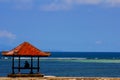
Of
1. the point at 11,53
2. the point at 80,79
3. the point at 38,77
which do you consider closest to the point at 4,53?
the point at 11,53

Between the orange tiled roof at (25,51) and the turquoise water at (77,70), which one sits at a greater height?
the orange tiled roof at (25,51)

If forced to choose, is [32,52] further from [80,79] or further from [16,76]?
[80,79]

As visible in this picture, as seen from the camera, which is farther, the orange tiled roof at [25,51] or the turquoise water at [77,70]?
the turquoise water at [77,70]

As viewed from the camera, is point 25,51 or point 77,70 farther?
point 77,70

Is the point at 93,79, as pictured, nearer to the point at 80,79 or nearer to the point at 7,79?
the point at 80,79

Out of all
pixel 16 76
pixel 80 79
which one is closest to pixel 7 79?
pixel 16 76

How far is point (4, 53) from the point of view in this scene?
34.7 m

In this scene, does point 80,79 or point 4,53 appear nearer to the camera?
point 80,79

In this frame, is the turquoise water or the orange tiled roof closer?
the orange tiled roof

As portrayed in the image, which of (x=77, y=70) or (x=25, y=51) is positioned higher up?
(x=25, y=51)

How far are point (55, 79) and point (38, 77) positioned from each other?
5.93 ft

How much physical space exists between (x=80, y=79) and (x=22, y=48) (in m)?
4.71

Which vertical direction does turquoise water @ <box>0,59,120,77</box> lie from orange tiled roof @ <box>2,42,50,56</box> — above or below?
below

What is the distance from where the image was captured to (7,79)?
3159 centimetres
